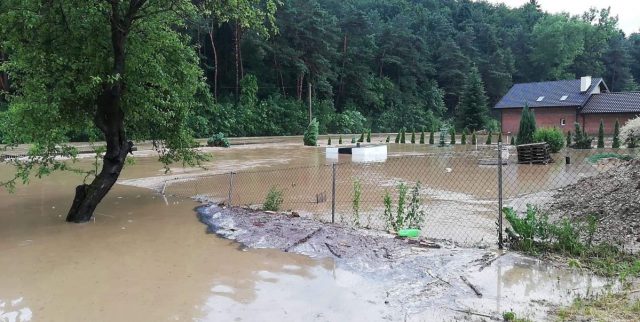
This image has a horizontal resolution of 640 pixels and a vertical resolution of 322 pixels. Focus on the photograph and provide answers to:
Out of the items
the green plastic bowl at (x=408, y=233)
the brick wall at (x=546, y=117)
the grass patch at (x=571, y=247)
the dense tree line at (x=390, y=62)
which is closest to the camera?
the grass patch at (x=571, y=247)

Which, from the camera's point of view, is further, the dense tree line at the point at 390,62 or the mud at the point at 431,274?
the dense tree line at the point at 390,62

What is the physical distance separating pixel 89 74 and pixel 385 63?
2449 inches

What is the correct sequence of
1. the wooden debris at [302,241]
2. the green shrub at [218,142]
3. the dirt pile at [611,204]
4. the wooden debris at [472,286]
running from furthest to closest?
the green shrub at [218,142], the wooden debris at [302,241], the dirt pile at [611,204], the wooden debris at [472,286]

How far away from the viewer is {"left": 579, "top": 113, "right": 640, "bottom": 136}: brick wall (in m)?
39.8

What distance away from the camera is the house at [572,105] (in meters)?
40.2

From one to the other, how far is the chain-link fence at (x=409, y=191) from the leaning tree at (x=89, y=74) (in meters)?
2.48

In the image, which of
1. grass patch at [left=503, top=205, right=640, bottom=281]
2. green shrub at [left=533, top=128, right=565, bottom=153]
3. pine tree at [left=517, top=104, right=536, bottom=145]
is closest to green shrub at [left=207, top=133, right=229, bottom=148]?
pine tree at [left=517, top=104, right=536, bottom=145]

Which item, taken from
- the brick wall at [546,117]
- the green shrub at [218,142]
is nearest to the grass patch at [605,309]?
the green shrub at [218,142]

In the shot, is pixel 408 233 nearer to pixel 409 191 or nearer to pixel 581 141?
pixel 409 191

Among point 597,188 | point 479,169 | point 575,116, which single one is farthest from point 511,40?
point 597,188

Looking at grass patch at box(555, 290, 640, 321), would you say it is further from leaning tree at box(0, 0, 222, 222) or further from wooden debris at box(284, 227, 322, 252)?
leaning tree at box(0, 0, 222, 222)

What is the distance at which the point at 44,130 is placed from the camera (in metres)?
9.06

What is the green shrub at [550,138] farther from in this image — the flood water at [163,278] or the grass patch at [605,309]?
the grass patch at [605,309]

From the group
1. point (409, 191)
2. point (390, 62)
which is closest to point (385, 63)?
point (390, 62)
